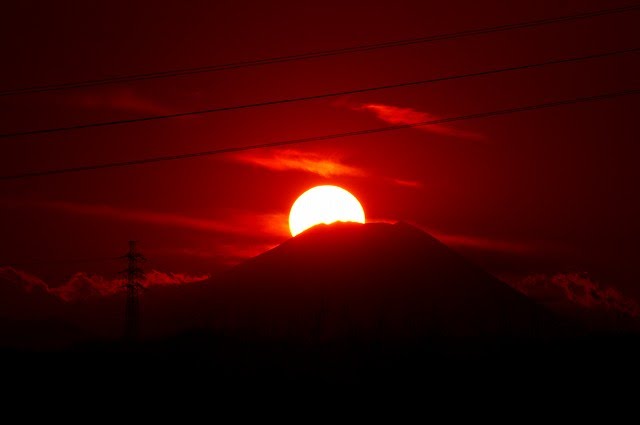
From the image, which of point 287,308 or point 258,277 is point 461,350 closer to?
point 287,308

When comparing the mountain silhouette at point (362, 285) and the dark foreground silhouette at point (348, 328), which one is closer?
the dark foreground silhouette at point (348, 328)

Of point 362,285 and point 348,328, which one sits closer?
point 348,328

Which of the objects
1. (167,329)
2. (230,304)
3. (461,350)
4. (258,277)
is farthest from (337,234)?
(461,350)

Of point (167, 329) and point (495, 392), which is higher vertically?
point (167, 329)

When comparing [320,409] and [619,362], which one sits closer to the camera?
[320,409]

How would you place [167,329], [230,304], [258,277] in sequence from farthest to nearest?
[258,277] < [230,304] < [167,329]

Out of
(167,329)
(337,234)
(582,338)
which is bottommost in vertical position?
(582,338)

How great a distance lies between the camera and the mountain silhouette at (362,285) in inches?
4023

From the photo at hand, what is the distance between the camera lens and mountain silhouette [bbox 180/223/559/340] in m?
102

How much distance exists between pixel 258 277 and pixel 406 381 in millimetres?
98593

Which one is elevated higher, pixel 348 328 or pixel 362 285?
pixel 362 285

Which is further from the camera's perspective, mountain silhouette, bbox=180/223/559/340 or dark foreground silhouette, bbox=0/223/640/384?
mountain silhouette, bbox=180/223/559/340

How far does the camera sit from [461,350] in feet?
95.1

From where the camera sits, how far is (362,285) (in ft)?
379
